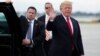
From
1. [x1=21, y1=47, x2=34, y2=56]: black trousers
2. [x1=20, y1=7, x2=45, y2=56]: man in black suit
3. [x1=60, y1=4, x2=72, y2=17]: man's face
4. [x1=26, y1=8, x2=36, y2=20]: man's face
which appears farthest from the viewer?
[x1=26, y1=8, x2=36, y2=20]: man's face

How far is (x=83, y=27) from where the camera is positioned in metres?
22.8

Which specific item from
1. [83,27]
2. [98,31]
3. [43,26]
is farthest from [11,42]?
[83,27]

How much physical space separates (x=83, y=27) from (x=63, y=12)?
14705mm

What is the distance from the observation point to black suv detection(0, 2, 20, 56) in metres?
7.02

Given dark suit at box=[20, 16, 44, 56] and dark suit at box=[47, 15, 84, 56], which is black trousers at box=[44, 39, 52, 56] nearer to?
dark suit at box=[20, 16, 44, 56]

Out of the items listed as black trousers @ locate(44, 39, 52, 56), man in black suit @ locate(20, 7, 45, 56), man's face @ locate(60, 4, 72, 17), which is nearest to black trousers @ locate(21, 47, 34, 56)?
man in black suit @ locate(20, 7, 45, 56)

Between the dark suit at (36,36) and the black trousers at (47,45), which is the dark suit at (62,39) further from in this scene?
the black trousers at (47,45)

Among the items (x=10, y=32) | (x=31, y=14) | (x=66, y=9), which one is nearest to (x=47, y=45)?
(x=31, y=14)

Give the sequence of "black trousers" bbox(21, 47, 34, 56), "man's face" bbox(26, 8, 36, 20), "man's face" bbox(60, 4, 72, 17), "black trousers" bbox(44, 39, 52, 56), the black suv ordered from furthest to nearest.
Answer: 1. "black trousers" bbox(44, 39, 52, 56)
2. "man's face" bbox(26, 8, 36, 20)
3. "man's face" bbox(60, 4, 72, 17)
4. "black trousers" bbox(21, 47, 34, 56)
5. the black suv

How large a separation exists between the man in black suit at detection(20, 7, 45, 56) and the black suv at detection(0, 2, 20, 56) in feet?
3.76

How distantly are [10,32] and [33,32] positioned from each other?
1.51 meters

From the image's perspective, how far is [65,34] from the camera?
26.5 feet

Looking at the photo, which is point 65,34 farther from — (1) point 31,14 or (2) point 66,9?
(1) point 31,14

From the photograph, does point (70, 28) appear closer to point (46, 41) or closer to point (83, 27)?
point (46, 41)
